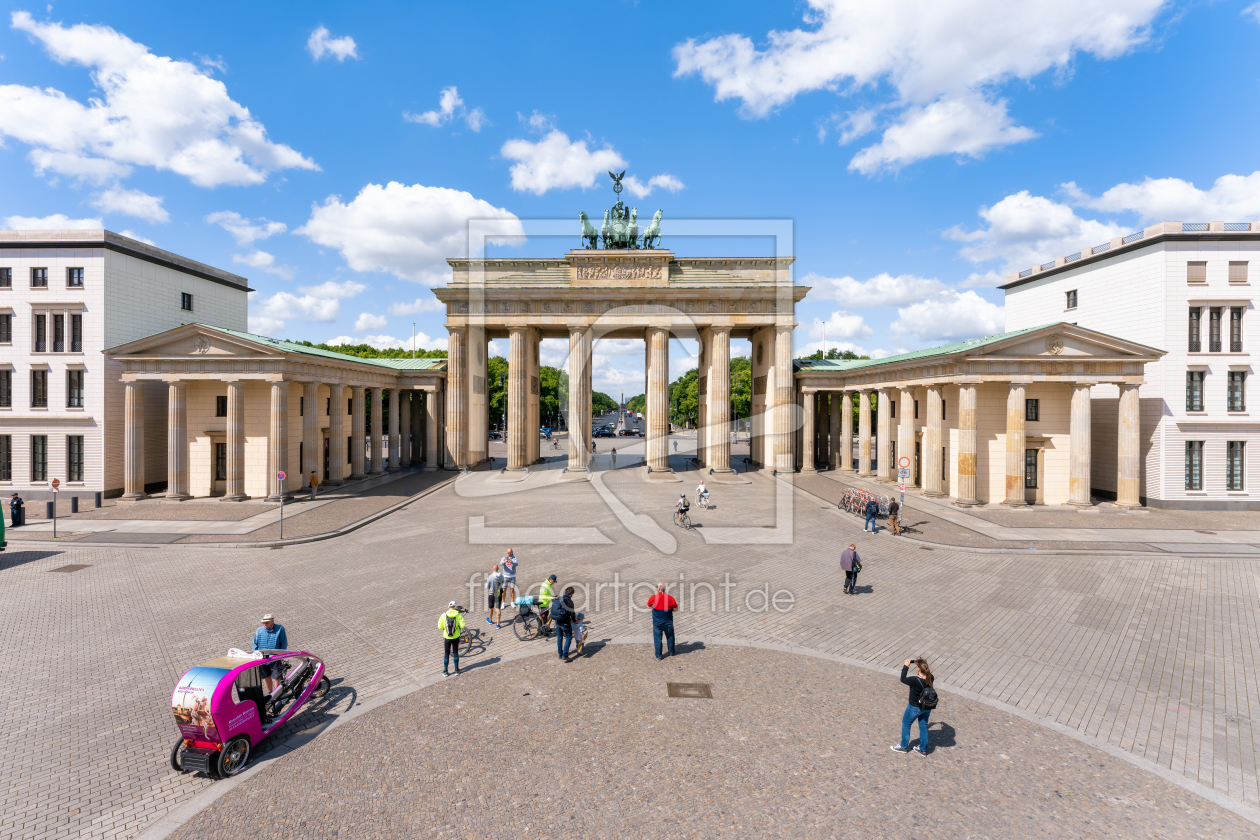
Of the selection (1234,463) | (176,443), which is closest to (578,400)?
(176,443)

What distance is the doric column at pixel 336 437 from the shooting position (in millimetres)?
35281

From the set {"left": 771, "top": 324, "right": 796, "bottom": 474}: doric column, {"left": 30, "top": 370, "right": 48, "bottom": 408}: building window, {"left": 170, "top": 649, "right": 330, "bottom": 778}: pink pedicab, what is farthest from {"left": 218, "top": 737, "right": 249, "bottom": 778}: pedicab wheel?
{"left": 771, "top": 324, "right": 796, "bottom": 474}: doric column

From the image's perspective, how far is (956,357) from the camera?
2917 cm

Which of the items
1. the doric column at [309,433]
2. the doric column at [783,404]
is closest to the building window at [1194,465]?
the doric column at [783,404]

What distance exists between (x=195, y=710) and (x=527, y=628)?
21.4 ft

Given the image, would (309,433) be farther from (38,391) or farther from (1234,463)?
(1234,463)

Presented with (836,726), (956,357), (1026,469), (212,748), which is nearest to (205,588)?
(212,748)

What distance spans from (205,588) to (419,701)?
1051 cm

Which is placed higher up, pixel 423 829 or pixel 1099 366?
pixel 1099 366

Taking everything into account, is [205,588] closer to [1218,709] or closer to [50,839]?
[50,839]

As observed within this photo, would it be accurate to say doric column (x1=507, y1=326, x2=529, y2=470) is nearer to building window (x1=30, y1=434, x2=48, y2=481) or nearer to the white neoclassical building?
building window (x1=30, y1=434, x2=48, y2=481)

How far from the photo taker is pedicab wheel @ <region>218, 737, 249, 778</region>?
7.66 m

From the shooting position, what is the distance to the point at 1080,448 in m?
29.4

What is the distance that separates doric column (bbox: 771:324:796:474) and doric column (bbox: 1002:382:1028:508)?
51.0 feet
